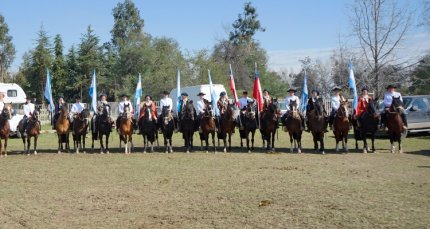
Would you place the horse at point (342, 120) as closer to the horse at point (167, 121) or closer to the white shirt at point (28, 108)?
the horse at point (167, 121)

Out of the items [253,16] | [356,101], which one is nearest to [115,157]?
[356,101]

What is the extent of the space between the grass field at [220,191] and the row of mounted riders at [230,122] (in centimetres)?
115

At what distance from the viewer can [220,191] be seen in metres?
10.7

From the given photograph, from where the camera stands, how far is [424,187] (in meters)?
10.7

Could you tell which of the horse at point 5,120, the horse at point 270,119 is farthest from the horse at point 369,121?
the horse at point 5,120

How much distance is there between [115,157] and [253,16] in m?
54.2

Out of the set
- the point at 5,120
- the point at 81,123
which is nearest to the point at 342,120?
the point at 81,123

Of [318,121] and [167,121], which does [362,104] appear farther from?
[167,121]

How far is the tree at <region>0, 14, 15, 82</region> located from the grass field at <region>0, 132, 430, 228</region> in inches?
2130

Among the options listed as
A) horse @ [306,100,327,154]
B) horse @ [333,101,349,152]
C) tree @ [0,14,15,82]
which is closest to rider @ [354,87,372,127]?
horse @ [333,101,349,152]

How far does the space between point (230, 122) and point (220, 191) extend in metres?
8.34

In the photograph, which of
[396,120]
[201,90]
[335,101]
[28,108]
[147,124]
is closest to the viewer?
[396,120]

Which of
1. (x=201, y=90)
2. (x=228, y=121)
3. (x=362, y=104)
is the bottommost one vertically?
(x=228, y=121)

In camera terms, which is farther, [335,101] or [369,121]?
[335,101]
